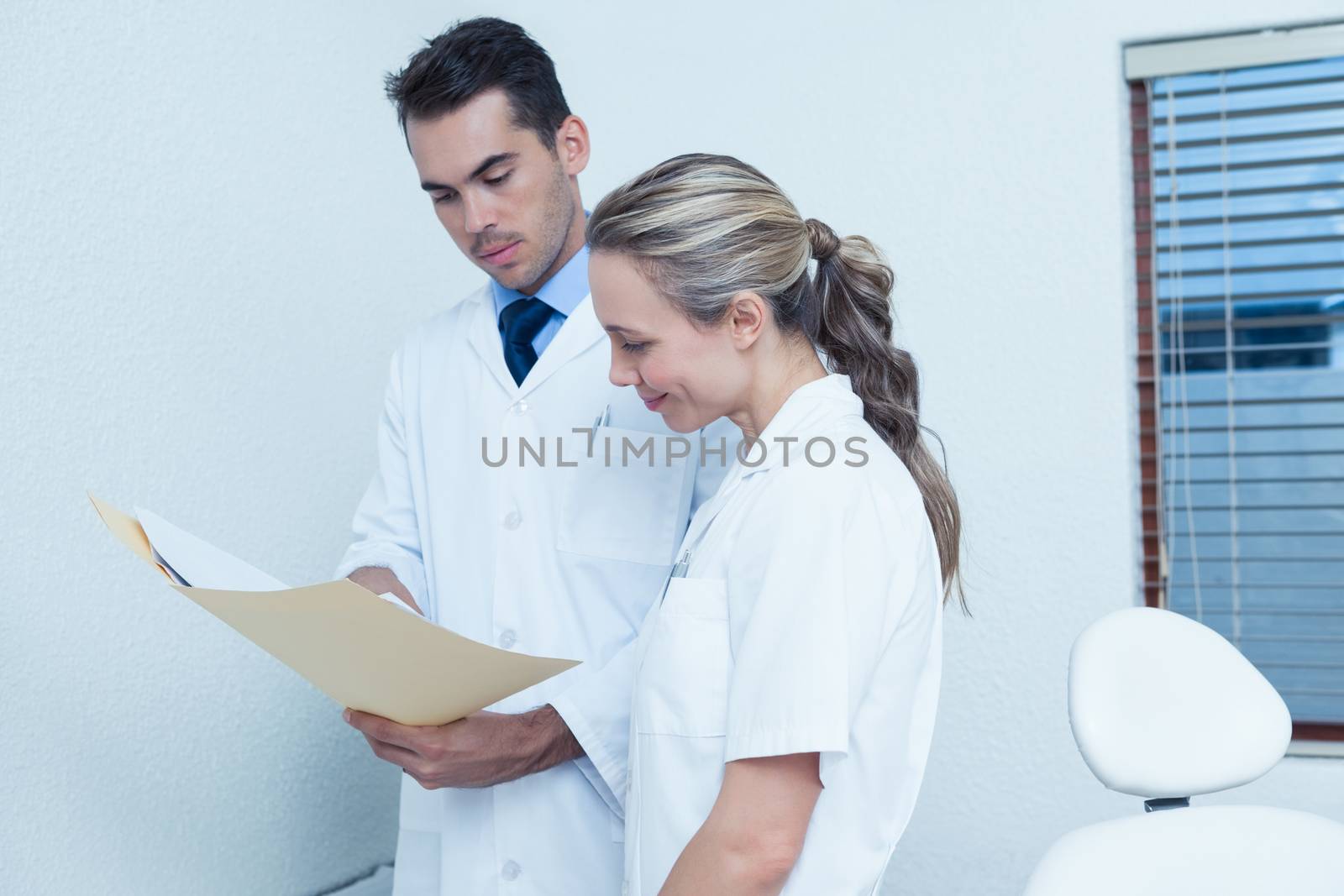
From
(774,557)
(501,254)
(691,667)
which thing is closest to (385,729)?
(691,667)

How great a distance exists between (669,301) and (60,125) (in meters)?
0.79

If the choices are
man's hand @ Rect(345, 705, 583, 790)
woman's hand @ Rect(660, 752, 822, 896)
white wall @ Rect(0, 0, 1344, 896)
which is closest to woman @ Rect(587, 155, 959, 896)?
woman's hand @ Rect(660, 752, 822, 896)

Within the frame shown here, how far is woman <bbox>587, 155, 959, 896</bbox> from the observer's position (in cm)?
86

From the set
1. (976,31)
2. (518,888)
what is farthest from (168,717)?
(976,31)

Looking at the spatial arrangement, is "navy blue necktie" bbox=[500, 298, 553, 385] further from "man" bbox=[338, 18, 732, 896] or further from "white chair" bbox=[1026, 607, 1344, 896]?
"white chair" bbox=[1026, 607, 1344, 896]

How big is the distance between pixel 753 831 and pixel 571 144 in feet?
3.05

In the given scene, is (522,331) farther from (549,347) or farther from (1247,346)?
(1247,346)

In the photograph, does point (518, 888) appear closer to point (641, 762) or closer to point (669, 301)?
point (641, 762)

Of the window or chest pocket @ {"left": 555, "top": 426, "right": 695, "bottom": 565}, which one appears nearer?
chest pocket @ {"left": 555, "top": 426, "right": 695, "bottom": 565}

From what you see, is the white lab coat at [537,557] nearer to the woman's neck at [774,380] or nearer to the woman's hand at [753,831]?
the woman's neck at [774,380]

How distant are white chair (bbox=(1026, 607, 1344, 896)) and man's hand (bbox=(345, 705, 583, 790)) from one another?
0.53 m

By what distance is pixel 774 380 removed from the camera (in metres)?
1.06

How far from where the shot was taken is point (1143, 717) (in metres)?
Result: 1.11

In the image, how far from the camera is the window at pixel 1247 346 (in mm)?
1856
